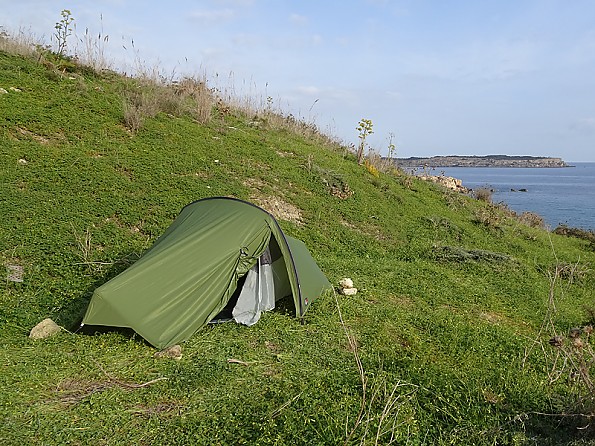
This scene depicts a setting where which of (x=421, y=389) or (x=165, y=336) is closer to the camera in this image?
(x=421, y=389)

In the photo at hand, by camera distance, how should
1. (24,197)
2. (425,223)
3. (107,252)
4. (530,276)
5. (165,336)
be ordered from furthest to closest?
1. (425,223)
2. (530,276)
3. (24,197)
4. (107,252)
5. (165,336)

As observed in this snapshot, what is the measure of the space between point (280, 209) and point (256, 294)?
4.72 meters

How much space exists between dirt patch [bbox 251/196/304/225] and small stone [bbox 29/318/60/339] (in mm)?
5691

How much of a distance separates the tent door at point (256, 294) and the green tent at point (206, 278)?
0.01 metres

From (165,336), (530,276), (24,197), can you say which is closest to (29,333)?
(165,336)

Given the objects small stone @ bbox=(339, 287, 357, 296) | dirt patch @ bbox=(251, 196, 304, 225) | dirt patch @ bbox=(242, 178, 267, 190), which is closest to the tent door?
small stone @ bbox=(339, 287, 357, 296)

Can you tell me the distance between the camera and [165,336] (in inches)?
210

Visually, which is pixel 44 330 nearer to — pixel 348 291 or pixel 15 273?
pixel 15 273

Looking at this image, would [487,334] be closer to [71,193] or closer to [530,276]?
[530,276]

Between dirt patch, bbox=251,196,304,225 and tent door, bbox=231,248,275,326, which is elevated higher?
dirt patch, bbox=251,196,304,225

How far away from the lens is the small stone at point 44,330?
5441 mm

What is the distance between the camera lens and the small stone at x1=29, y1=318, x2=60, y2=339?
5.44 metres

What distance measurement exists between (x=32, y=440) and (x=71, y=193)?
5.91 meters

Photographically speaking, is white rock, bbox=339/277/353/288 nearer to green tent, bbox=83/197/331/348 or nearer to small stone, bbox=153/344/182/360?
green tent, bbox=83/197/331/348
